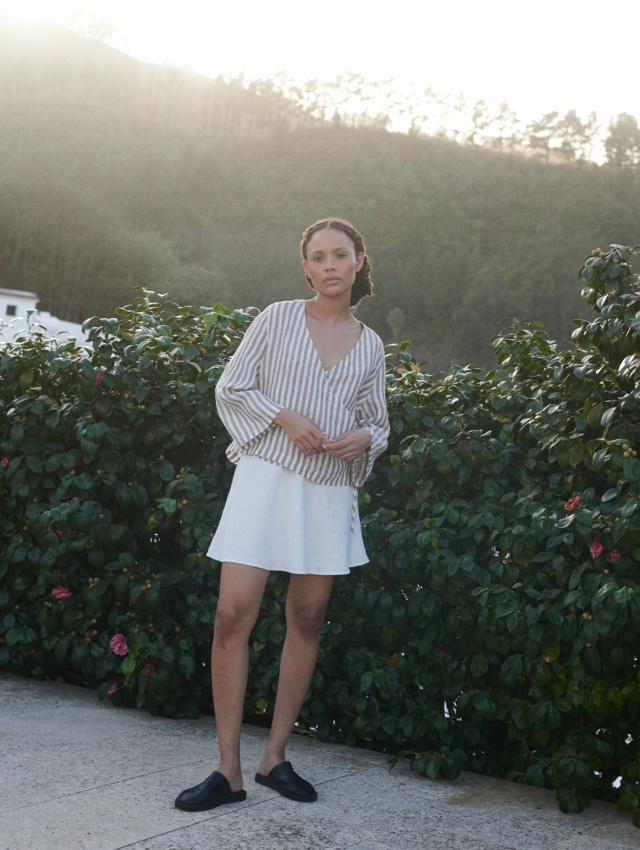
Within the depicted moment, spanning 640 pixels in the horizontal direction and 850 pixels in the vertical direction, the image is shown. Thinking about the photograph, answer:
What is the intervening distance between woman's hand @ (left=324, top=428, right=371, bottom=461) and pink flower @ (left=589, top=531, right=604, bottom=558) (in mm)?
698

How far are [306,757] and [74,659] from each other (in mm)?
1011

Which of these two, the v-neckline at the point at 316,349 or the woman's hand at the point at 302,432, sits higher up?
the v-neckline at the point at 316,349

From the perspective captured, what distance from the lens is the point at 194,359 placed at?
127 inches

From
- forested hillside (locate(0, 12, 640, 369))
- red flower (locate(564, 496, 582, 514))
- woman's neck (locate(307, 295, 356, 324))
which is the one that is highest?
forested hillside (locate(0, 12, 640, 369))

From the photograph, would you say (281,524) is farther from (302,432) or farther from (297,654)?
(297,654)

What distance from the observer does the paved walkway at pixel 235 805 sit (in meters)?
2.07

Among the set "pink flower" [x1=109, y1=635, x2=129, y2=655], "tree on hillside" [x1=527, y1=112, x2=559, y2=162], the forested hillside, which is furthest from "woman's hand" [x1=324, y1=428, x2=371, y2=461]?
"tree on hillside" [x1=527, y1=112, x2=559, y2=162]

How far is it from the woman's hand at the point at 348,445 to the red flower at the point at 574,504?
638 mm

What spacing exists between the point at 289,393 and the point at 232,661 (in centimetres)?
74

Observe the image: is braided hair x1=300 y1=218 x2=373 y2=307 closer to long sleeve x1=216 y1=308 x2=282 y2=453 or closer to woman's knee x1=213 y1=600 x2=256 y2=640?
long sleeve x1=216 y1=308 x2=282 y2=453

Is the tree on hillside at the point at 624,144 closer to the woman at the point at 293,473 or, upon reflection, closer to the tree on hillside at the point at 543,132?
the tree on hillside at the point at 543,132

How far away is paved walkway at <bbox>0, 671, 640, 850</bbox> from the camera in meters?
2.07

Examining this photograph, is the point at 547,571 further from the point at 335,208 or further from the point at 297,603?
the point at 335,208

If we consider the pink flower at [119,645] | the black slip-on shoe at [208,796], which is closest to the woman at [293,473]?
the black slip-on shoe at [208,796]
